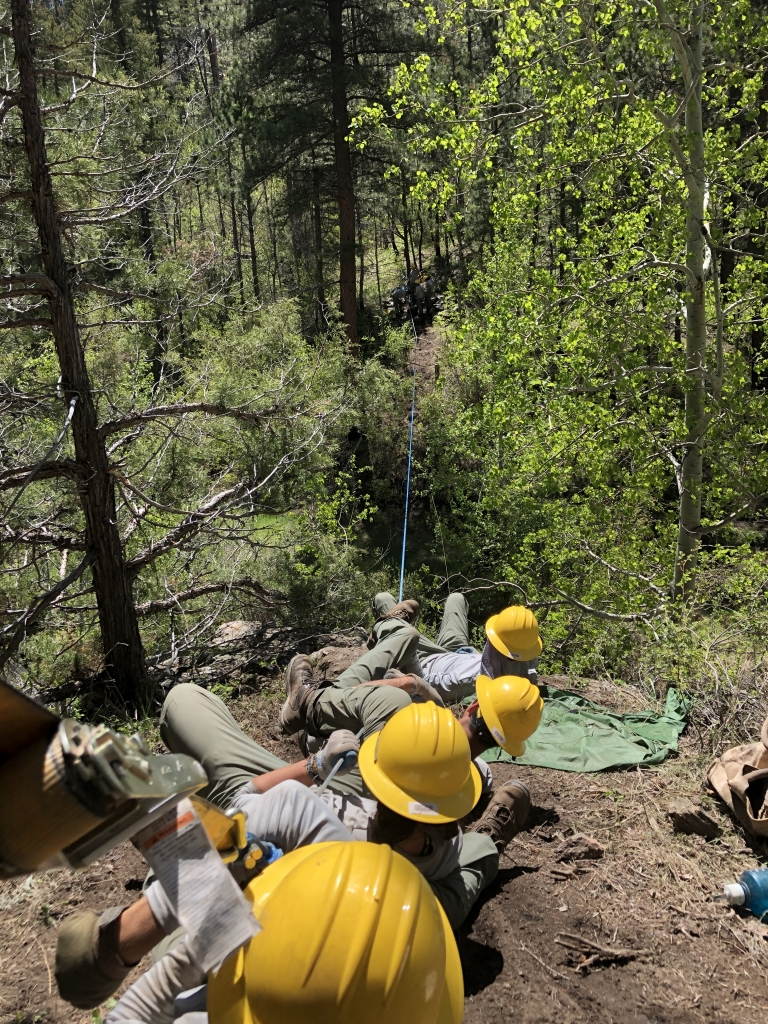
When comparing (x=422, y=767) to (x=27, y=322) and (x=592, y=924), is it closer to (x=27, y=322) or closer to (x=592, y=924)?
(x=592, y=924)

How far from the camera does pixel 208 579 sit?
766cm

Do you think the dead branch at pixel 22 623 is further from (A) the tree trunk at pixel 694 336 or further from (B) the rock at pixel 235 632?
(A) the tree trunk at pixel 694 336

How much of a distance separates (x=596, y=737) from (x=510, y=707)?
4.41 feet

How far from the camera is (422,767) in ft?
8.05

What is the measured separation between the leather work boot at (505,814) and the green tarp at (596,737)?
A: 747 millimetres

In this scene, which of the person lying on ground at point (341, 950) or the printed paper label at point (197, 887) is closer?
the printed paper label at point (197, 887)

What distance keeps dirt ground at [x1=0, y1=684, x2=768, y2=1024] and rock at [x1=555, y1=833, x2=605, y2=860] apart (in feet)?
0.11

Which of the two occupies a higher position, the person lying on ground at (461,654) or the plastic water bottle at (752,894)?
the person lying on ground at (461,654)

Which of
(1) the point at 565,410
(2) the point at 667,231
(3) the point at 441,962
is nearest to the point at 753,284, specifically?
(2) the point at 667,231

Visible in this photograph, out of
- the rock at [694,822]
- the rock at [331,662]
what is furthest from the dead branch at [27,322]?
the rock at [694,822]

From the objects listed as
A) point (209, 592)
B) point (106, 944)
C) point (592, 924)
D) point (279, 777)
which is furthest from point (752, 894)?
point (209, 592)

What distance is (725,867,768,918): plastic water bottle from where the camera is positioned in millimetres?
2844

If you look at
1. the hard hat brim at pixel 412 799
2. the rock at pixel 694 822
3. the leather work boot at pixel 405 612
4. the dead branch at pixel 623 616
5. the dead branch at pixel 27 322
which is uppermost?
the dead branch at pixel 27 322

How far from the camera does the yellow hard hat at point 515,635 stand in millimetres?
4211
